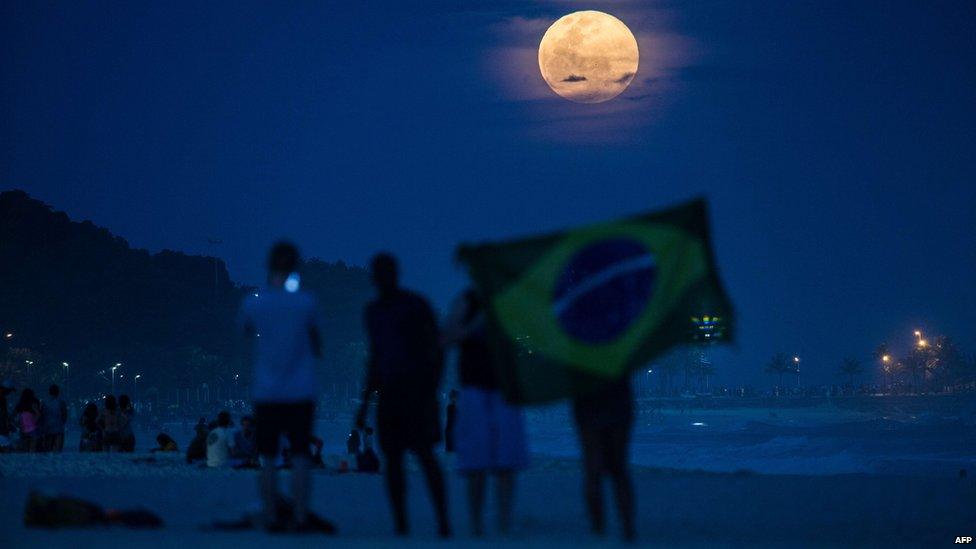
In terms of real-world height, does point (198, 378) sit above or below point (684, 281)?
above

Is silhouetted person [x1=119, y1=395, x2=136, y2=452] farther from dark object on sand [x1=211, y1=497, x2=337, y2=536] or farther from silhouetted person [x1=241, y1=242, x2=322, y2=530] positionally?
silhouetted person [x1=241, y1=242, x2=322, y2=530]

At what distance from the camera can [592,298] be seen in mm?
8945

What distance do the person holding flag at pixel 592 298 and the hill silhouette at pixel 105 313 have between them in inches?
3470

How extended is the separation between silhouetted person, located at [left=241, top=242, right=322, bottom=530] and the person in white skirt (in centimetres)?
99

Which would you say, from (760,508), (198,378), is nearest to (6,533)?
(760,508)

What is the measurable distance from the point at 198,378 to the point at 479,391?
111663mm

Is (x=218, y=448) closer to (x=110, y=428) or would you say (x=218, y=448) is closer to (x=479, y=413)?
(x=110, y=428)

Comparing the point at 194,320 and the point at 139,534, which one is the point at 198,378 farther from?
the point at 139,534

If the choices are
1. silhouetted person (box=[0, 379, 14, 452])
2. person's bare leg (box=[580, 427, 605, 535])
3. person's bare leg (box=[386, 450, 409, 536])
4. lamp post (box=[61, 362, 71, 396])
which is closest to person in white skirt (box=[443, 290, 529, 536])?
person's bare leg (box=[386, 450, 409, 536])

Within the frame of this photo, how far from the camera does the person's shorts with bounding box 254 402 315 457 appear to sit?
27.5ft

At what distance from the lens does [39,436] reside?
27.5 m

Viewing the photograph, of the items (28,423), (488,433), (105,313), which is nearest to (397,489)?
(488,433)

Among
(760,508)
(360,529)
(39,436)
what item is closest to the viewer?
(360,529)

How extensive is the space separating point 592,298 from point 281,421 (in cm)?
214
